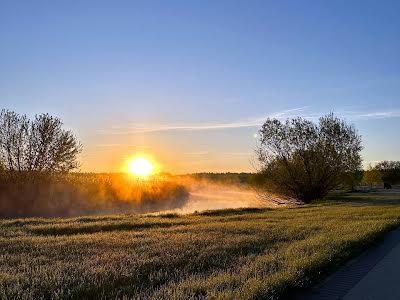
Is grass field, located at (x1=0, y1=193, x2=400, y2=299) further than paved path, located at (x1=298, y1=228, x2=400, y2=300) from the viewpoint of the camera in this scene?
No

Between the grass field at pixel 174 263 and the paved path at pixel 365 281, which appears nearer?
the grass field at pixel 174 263

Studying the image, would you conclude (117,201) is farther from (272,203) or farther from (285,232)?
(285,232)

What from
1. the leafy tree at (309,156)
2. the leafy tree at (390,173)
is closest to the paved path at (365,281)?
the leafy tree at (309,156)

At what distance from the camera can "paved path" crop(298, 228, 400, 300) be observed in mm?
7625

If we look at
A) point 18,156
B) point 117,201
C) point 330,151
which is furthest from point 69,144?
point 330,151

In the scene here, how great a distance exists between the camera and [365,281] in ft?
28.5

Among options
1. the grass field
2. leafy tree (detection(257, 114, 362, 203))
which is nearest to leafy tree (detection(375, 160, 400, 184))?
leafy tree (detection(257, 114, 362, 203))

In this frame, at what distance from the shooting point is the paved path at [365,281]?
7625mm

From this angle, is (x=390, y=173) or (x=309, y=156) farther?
(x=390, y=173)

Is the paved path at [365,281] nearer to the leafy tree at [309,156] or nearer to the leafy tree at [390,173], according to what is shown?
the leafy tree at [309,156]

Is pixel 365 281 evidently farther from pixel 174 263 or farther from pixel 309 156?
pixel 309 156

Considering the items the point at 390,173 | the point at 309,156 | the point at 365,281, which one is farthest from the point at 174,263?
the point at 390,173

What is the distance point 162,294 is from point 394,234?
12347 mm

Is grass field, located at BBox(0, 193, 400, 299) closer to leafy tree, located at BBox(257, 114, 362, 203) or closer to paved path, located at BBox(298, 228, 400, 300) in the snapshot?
paved path, located at BBox(298, 228, 400, 300)
